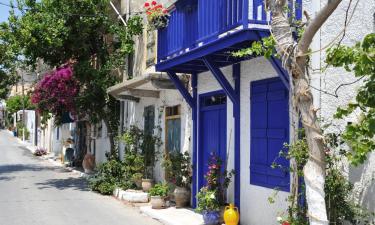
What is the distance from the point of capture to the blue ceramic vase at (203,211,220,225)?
9477 mm

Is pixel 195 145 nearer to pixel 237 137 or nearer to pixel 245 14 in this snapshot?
pixel 237 137

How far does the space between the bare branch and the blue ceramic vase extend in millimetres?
5052

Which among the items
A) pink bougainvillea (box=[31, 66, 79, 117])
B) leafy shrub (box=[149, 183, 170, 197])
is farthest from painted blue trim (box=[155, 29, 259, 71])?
pink bougainvillea (box=[31, 66, 79, 117])

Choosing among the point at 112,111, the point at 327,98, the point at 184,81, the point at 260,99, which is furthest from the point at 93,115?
the point at 327,98

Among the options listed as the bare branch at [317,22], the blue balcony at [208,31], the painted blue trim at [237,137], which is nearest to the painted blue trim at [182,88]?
the blue balcony at [208,31]

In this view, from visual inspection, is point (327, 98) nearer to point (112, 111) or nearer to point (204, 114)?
point (204, 114)

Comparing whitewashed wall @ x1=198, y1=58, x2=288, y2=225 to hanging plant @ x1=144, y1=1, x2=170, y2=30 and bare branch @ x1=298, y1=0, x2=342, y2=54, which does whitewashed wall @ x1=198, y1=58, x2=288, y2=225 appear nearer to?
hanging plant @ x1=144, y1=1, x2=170, y2=30

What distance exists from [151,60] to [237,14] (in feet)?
25.5

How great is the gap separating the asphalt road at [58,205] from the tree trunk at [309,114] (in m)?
6.18

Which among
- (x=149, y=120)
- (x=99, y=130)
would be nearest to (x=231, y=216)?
(x=149, y=120)

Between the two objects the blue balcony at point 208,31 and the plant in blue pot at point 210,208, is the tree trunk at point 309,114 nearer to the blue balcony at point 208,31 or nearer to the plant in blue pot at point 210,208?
the blue balcony at point 208,31

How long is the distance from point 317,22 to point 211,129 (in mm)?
6471

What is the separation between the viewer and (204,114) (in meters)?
11.5

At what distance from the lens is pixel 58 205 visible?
12.8m
